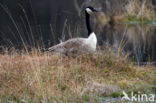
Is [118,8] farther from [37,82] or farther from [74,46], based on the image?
[37,82]

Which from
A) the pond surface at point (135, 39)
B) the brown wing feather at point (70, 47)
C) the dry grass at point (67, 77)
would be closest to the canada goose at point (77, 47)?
the brown wing feather at point (70, 47)

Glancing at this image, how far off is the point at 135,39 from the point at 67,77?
479 inches

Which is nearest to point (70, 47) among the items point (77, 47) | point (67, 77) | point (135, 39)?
point (77, 47)

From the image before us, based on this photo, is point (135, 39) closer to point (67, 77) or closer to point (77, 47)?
point (77, 47)

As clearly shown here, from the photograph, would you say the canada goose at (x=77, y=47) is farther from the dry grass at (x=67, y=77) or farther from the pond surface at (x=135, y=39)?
the pond surface at (x=135, y=39)

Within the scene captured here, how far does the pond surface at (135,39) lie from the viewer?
1813 cm

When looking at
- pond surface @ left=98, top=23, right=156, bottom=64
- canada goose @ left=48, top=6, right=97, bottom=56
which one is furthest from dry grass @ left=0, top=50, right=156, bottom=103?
pond surface @ left=98, top=23, right=156, bottom=64

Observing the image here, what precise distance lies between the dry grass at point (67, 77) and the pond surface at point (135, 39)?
2.58m

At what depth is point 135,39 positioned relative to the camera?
76.1 feet

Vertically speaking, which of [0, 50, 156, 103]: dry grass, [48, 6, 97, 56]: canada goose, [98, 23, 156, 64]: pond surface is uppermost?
[98, 23, 156, 64]: pond surface

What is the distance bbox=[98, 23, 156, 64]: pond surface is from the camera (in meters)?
18.1

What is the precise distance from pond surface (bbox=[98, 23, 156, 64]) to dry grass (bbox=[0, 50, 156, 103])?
2.58m

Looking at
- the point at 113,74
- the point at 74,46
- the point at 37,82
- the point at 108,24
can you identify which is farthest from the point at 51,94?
the point at 108,24

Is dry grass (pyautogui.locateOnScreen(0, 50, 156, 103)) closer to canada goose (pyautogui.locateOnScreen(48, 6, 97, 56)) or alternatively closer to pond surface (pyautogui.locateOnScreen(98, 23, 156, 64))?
canada goose (pyautogui.locateOnScreen(48, 6, 97, 56))
